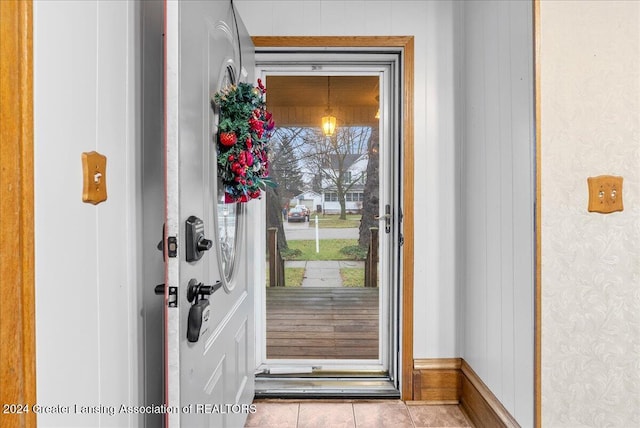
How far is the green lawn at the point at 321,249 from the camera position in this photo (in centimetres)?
244

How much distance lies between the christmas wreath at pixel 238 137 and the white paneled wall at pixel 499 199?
3.41 feet

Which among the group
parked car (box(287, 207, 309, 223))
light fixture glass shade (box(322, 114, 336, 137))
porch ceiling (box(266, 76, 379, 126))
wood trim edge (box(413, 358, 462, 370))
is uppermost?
porch ceiling (box(266, 76, 379, 126))

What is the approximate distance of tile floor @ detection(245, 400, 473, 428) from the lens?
197cm

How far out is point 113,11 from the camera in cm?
98

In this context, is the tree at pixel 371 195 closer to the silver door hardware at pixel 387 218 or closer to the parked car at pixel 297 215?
the silver door hardware at pixel 387 218

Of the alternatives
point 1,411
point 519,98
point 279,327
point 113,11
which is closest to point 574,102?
point 519,98

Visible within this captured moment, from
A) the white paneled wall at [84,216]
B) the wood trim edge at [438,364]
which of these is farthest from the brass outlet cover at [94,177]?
the wood trim edge at [438,364]

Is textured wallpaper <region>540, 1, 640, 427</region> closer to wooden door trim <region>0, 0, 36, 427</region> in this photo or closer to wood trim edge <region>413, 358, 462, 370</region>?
wood trim edge <region>413, 358, 462, 370</region>

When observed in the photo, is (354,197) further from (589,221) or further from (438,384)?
(589,221)

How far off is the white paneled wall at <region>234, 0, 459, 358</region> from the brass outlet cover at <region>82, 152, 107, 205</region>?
5.04ft

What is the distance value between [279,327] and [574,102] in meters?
1.96

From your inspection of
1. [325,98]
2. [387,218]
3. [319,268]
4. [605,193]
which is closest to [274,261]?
[319,268]

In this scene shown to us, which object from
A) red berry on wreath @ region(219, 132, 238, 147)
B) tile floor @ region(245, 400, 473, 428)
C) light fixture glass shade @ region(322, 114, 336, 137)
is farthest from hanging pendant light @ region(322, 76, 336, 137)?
tile floor @ region(245, 400, 473, 428)

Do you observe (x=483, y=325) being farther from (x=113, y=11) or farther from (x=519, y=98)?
(x=113, y=11)
